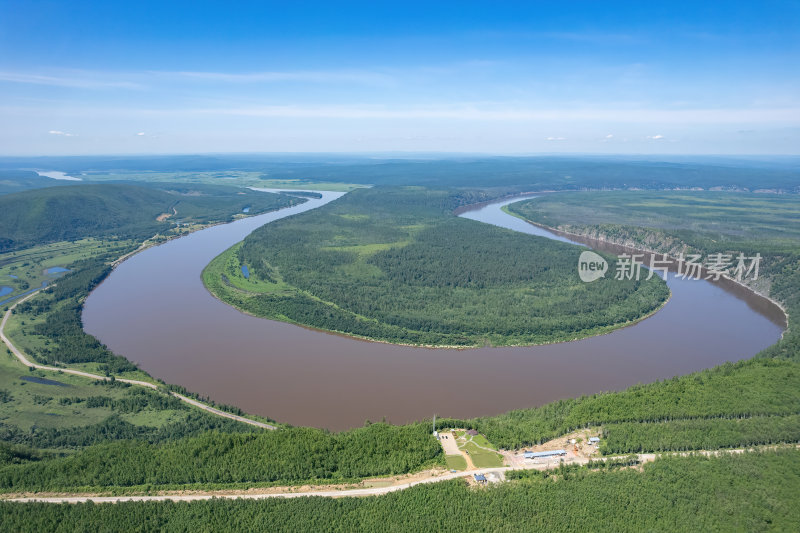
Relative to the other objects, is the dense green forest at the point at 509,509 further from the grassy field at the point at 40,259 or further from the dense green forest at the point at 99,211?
the dense green forest at the point at 99,211

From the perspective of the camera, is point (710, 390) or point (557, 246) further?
point (557, 246)

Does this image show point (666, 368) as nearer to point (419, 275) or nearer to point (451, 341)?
point (451, 341)

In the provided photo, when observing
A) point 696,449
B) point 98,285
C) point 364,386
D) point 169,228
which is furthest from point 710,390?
point 169,228

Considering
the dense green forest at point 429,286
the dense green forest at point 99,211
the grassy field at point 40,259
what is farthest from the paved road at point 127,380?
the dense green forest at point 99,211

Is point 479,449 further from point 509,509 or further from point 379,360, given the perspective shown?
point 379,360

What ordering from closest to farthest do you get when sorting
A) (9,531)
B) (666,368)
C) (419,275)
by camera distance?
(9,531)
(666,368)
(419,275)

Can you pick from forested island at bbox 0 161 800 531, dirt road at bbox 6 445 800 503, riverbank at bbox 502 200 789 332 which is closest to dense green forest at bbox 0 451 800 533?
forested island at bbox 0 161 800 531
